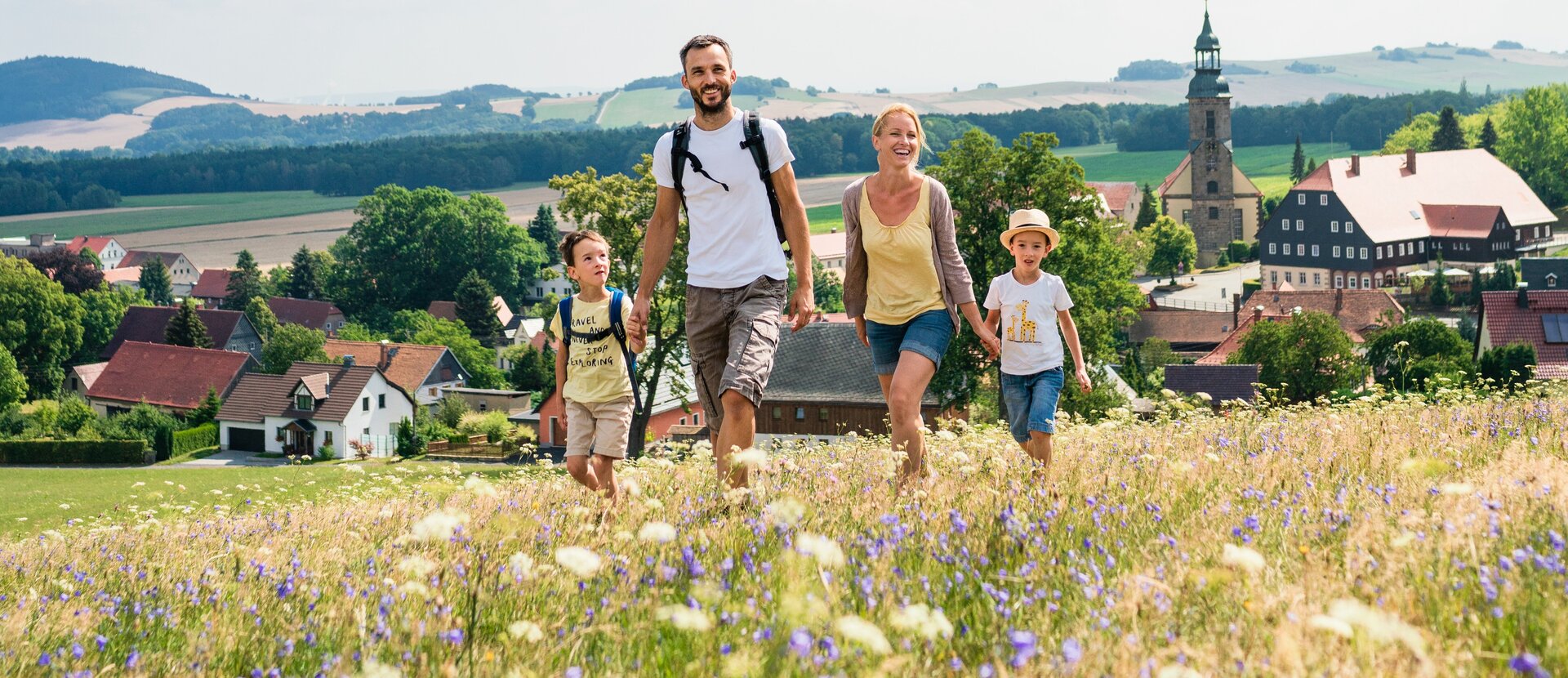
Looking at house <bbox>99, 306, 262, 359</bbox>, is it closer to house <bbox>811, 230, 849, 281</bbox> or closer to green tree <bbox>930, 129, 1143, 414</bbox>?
house <bbox>811, 230, 849, 281</bbox>

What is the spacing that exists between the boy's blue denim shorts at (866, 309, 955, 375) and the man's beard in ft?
5.21

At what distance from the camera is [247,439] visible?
6334 centimetres

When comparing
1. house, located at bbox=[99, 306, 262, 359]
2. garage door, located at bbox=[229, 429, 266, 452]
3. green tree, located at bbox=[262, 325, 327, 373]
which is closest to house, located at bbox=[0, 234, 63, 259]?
house, located at bbox=[99, 306, 262, 359]

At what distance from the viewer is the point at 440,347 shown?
258 feet

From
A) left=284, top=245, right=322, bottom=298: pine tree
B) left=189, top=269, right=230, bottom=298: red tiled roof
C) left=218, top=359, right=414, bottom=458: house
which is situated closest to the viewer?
left=218, top=359, right=414, bottom=458: house

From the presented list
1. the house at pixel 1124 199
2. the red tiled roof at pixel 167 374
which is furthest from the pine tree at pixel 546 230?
the red tiled roof at pixel 167 374

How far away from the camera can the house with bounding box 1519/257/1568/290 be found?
81.4 m

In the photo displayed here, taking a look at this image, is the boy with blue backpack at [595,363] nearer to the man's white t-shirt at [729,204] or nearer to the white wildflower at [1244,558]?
the man's white t-shirt at [729,204]

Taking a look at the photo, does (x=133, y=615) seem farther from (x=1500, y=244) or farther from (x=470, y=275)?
(x=1500, y=244)

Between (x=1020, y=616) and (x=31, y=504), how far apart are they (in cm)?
3745

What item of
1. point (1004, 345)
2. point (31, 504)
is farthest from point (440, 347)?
point (1004, 345)

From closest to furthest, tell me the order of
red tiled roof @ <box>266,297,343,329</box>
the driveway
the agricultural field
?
the agricultural field < the driveway < red tiled roof @ <box>266,297,343,329</box>

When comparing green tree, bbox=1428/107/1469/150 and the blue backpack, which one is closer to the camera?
the blue backpack

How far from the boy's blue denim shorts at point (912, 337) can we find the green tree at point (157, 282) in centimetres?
15670
